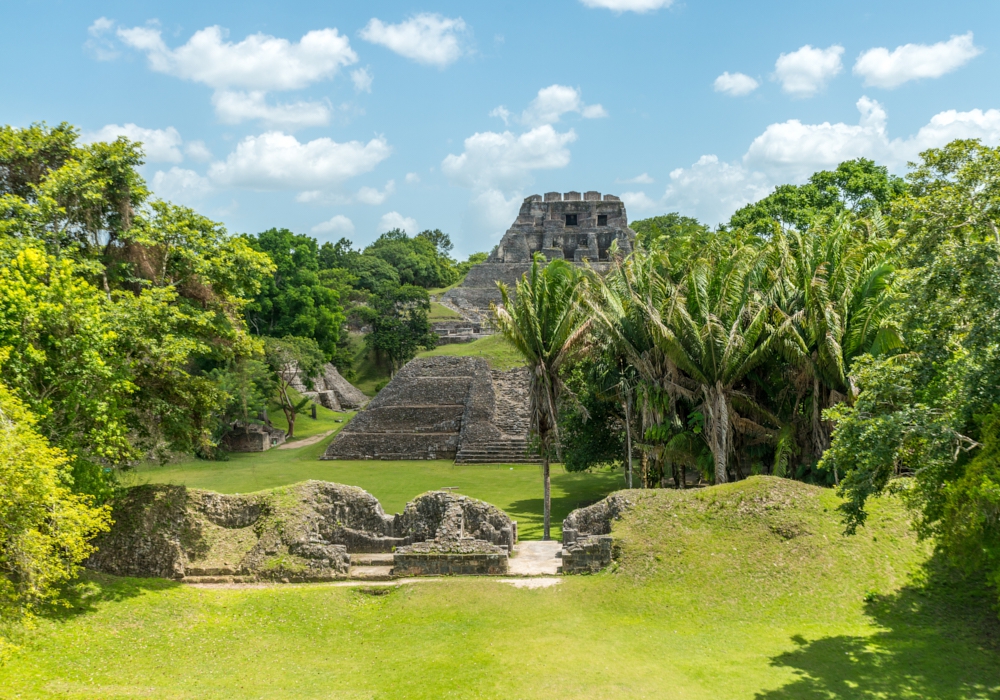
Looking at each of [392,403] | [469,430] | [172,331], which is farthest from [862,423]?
[392,403]

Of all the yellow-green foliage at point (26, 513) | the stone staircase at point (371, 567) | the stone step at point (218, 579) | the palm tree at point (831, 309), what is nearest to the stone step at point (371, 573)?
the stone staircase at point (371, 567)

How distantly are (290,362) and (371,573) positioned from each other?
26.0 m

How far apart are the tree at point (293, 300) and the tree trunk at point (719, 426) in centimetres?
3185

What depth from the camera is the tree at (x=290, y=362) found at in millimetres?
37781

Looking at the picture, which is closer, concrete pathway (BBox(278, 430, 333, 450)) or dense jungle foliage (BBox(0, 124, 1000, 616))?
dense jungle foliage (BBox(0, 124, 1000, 616))

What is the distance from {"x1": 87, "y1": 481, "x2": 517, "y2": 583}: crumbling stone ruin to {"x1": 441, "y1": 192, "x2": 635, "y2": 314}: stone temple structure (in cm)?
4081

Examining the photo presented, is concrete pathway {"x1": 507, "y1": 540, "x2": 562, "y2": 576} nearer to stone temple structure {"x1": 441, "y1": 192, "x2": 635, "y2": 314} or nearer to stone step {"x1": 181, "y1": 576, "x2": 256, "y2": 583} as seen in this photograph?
stone step {"x1": 181, "y1": 576, "x2": 256, "y2": 583}

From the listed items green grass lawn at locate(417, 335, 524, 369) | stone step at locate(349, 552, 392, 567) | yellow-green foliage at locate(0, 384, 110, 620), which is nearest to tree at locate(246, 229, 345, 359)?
green grass lawn at locate(417, 335, 524, 369)

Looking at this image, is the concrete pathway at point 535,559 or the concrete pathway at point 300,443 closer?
the concrete pathway at point 535,559

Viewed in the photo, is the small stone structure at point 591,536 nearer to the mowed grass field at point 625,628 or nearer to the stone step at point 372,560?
the mowed grass field at point 625,628

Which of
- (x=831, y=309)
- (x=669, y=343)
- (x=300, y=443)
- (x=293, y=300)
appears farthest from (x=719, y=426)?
(x=293, y=300)

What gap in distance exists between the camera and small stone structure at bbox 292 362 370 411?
45.6 metres

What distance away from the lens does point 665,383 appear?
17500 millimetres

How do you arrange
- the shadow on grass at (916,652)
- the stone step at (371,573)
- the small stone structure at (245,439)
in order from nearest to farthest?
the shadow on grass at (916,652), the stone step at (371,573), the small stone structure at (245,439)
